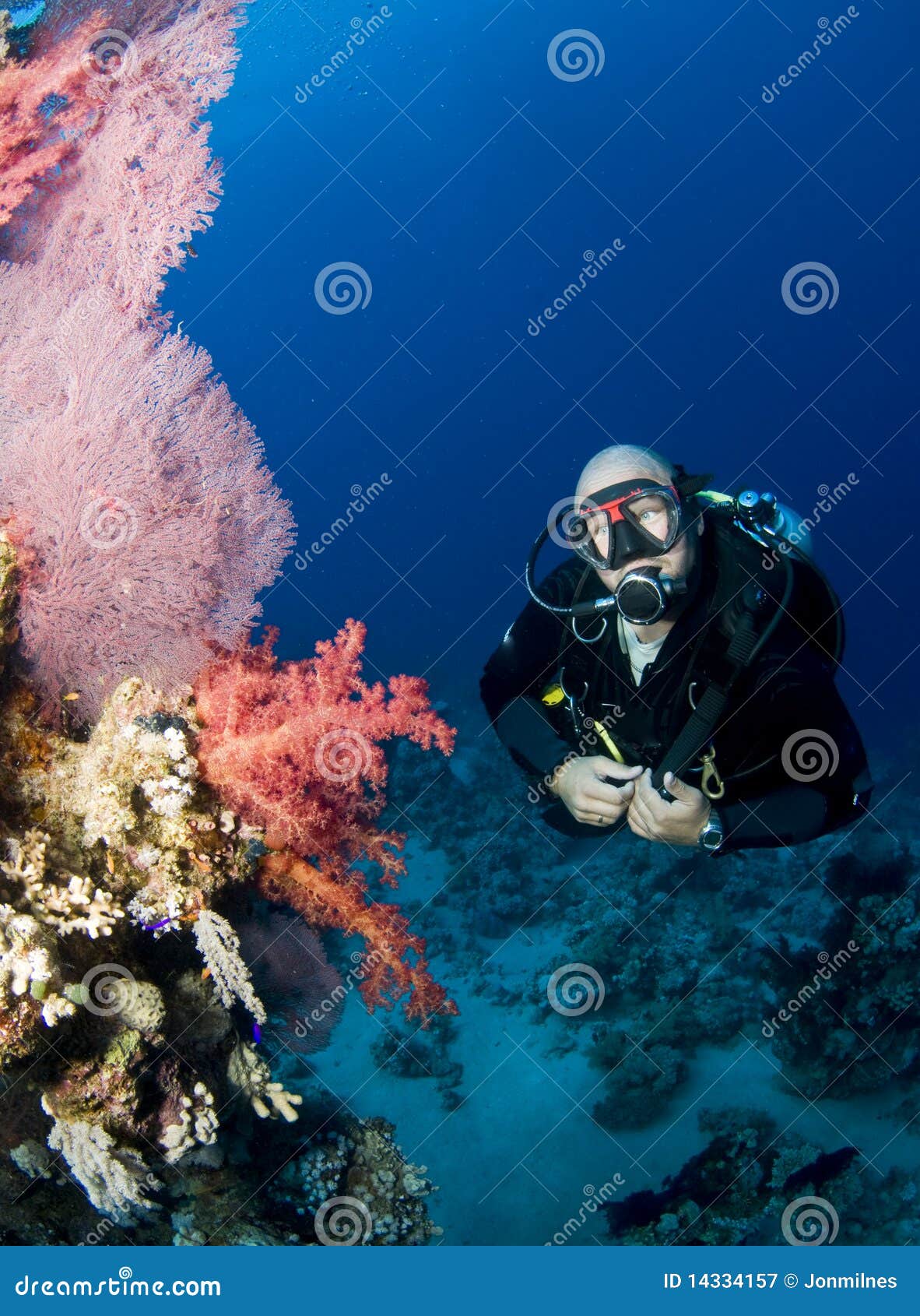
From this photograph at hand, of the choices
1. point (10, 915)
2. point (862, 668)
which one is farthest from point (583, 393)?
point (10, 915)

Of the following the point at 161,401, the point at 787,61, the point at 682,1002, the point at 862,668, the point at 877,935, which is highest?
the point at 787,61

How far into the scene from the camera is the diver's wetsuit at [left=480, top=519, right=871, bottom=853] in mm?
3252

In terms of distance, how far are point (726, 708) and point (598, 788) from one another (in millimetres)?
756

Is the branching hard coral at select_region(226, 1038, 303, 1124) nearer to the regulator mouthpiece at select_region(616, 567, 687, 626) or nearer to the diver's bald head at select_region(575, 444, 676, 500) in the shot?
the regulator mouthpiece at select_region(616, 567, 687, 626)

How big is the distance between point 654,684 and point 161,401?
123 inches

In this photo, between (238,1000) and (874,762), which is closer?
(238,1000)

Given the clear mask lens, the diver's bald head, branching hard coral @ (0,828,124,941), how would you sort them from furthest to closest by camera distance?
the diver's bald head
the clear mask lens
branching hard coral @ (0,828,124,941)

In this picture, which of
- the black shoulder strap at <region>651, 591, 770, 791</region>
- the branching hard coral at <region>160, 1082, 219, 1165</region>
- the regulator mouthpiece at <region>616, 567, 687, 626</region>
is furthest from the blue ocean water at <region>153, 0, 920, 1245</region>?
the regulator mouthpiece at <region>616, 567, 687, 626</region>

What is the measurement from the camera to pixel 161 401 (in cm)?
367

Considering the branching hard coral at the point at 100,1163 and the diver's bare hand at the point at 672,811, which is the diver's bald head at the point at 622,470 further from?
the branching hard coral at the point at 100,1163

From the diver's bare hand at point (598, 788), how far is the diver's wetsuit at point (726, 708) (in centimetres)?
43

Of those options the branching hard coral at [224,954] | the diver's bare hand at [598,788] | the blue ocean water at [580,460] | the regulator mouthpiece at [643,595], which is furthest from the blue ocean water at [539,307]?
the regulator mouthpiece at [643,595]

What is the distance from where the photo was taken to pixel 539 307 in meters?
76.2

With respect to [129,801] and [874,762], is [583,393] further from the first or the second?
[129,801]
